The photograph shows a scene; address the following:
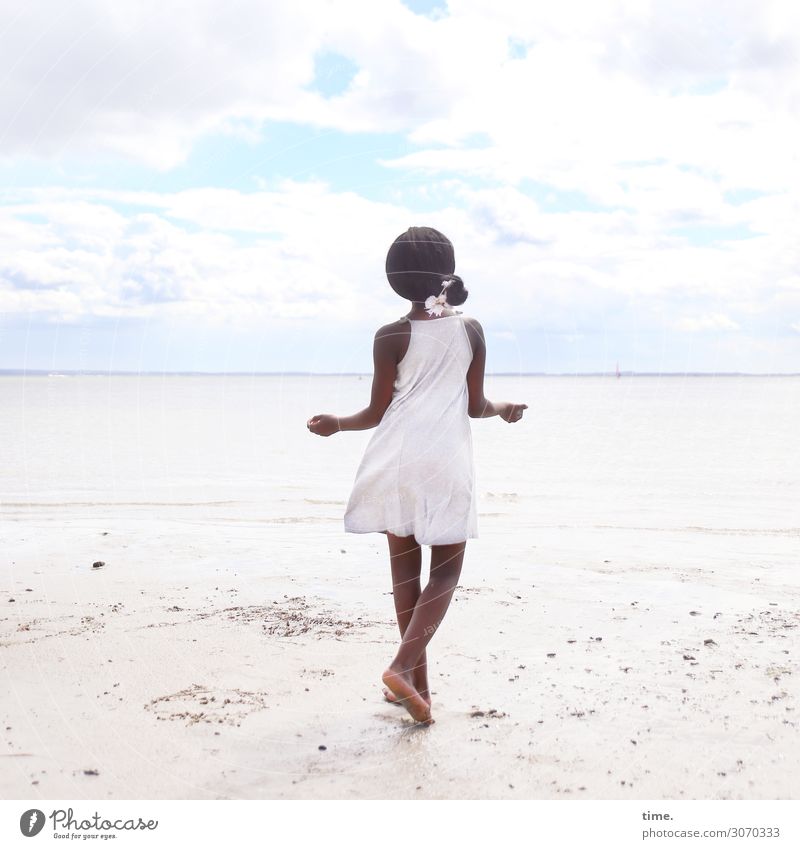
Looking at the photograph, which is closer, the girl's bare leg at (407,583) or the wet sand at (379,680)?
the wet sand at (379,680)

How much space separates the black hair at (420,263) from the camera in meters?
3.04

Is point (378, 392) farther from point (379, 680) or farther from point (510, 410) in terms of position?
point (379, 680)

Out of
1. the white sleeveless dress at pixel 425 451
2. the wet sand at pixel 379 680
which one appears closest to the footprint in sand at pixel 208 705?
the wet sand at pixel 379 680

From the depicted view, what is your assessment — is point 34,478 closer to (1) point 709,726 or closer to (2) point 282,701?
(2) point 282,701

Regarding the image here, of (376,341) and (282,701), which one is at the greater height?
(376,341)

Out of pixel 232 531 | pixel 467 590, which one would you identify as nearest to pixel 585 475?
pixel 232 531

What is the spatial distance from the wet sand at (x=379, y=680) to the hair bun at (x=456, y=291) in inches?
64.2

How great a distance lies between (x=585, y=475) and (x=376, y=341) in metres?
10.1

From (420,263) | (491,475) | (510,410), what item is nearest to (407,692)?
(510,410)

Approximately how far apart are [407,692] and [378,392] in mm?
1102

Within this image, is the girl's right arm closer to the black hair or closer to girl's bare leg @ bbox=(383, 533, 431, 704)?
the black hair

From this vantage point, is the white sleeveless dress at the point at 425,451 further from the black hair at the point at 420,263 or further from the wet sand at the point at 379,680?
the wet sand at the point at 379,680
